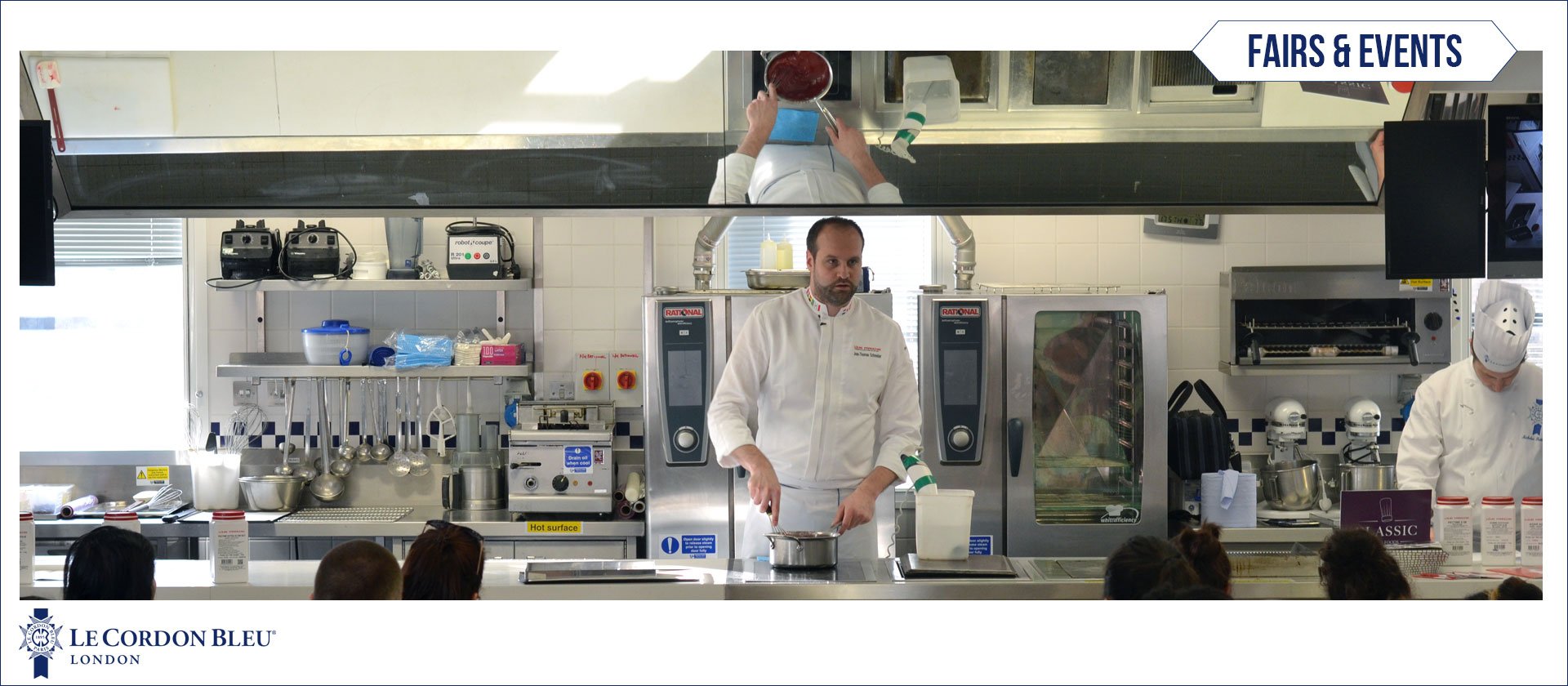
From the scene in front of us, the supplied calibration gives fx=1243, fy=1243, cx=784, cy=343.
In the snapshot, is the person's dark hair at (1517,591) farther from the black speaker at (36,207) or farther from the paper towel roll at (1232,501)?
the black speaker at (36,207)

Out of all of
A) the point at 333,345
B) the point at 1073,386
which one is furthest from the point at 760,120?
the point at 333,345

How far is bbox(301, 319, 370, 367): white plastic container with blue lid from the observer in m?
5.00

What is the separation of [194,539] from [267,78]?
2.47 meters

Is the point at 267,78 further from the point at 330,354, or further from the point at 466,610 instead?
the point at 330,354

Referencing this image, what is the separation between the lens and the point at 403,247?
5.07m

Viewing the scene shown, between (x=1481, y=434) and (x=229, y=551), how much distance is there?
3.75 m

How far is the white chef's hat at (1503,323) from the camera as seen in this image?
3.75 m

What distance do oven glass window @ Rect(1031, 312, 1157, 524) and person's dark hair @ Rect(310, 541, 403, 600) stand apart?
111 inches

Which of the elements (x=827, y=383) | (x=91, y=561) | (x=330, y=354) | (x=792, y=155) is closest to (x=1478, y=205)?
(x=792, y=155)

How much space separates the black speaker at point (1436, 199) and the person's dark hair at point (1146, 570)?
2.95ft

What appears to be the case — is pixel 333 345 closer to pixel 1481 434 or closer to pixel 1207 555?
pixel 1207 555

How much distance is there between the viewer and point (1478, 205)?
283cm

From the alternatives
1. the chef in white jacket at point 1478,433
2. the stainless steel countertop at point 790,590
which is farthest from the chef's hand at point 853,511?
the chef in white jacket at point 1478,433

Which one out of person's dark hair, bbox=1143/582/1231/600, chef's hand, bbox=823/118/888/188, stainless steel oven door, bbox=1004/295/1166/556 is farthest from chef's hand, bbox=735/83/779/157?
stainless steel oven door, bbox=1004/295/1166/556
